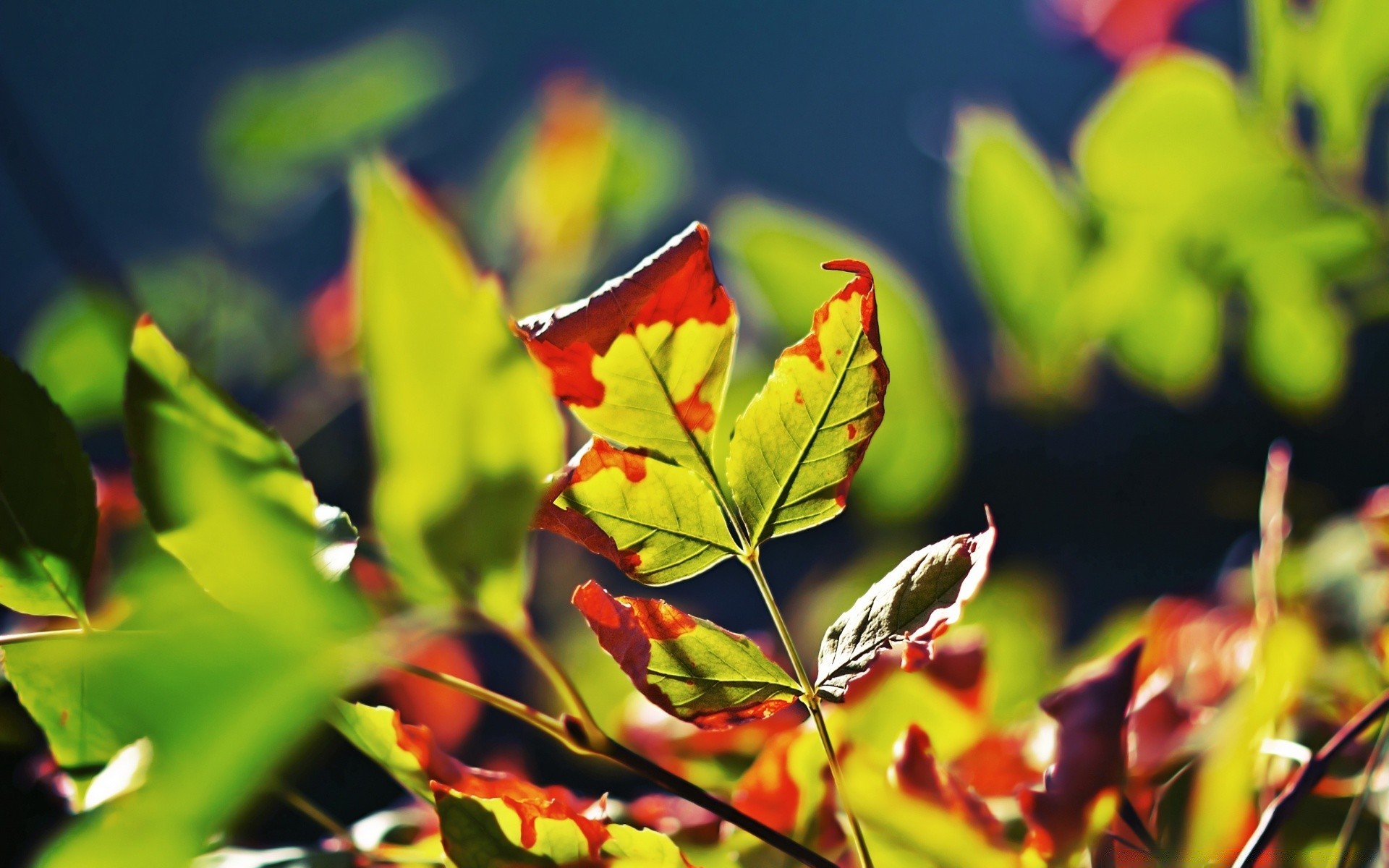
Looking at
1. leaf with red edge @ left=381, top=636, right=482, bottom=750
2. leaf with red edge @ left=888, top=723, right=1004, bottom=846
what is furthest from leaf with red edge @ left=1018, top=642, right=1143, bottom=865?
leaf with red edge @ left=381, top=636, right=482, bottom=750

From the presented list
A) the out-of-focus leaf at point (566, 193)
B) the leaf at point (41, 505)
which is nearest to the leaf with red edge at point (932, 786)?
the leaf at point (41, 505)

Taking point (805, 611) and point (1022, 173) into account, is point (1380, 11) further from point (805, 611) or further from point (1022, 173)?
point (805, 611)

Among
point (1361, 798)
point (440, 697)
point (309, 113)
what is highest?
point (309, 113)

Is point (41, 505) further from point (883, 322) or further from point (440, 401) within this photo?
point (883, 322)

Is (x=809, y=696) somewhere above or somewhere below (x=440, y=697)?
above

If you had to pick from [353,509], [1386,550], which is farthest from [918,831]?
[353,509]

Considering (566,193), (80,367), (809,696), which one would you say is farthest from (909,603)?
(566,193)
